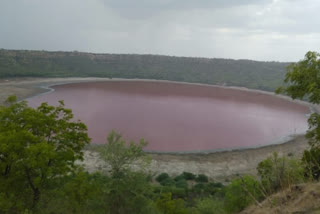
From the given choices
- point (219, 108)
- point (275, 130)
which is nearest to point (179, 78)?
point (219, 108)

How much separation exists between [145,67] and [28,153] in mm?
98586

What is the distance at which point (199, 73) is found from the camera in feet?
324

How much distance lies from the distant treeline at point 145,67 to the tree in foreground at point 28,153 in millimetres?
66436

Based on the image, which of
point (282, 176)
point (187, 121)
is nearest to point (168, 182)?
point (282, 176)

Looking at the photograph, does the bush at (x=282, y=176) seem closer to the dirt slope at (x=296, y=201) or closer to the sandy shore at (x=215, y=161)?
the dirt slope at (x=296, y=201)

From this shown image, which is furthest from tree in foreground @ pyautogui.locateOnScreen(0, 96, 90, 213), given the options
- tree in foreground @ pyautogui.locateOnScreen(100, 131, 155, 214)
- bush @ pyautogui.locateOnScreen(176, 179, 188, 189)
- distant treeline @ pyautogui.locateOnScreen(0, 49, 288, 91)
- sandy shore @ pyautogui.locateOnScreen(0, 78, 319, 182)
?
distant treeline @ pyautogui.locateOnScreen(0, 49, 288, 91)

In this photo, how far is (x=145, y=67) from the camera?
104312mm

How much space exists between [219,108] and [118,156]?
41.1 m

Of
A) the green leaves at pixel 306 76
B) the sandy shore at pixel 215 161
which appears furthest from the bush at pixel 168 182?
the green leaves at pixel 306 76

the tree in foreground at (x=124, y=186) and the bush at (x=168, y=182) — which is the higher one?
the tree in foreground at (x=124, y=186)

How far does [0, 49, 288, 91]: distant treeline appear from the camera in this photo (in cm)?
7919

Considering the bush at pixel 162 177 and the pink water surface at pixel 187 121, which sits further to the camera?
the pink water surface at pixel 187 121

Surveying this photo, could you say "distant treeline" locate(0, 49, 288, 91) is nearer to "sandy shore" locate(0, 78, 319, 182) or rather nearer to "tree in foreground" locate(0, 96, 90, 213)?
"sandy shore" locate(0, 78, 319, 182)

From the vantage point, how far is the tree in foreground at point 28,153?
7.38 metres
